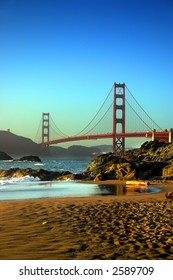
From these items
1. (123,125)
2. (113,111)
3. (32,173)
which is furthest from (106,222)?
(113,111)

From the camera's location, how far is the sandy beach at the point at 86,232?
3.49 meters

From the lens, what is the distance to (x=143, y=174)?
1645cm

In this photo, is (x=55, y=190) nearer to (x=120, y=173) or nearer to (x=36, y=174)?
(x=120, y=173)

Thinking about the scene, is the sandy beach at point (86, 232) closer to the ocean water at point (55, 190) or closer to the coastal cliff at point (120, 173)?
the ocean water at point (55, 190)

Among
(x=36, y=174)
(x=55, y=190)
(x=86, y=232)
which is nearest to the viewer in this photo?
(x=86, y=232)

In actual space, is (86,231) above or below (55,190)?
above

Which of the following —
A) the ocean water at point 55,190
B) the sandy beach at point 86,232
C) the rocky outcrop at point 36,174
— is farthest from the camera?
the rocky outcrop at point 36,174

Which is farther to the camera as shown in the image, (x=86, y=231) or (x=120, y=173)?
(x=120, y=173)

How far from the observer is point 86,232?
15.0ft

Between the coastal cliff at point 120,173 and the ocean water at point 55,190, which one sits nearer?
the ocean water at point 55,190

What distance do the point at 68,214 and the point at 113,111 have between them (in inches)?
1766

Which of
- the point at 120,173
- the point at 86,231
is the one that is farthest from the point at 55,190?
the point at 86,231

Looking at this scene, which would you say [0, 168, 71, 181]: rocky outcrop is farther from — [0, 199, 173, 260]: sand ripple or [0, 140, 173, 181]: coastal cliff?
[0, 199, 173, 260]: sand ripple

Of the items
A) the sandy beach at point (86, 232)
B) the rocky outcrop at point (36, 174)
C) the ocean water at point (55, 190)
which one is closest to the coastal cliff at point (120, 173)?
the rocky outcrop at point (36, 174)
